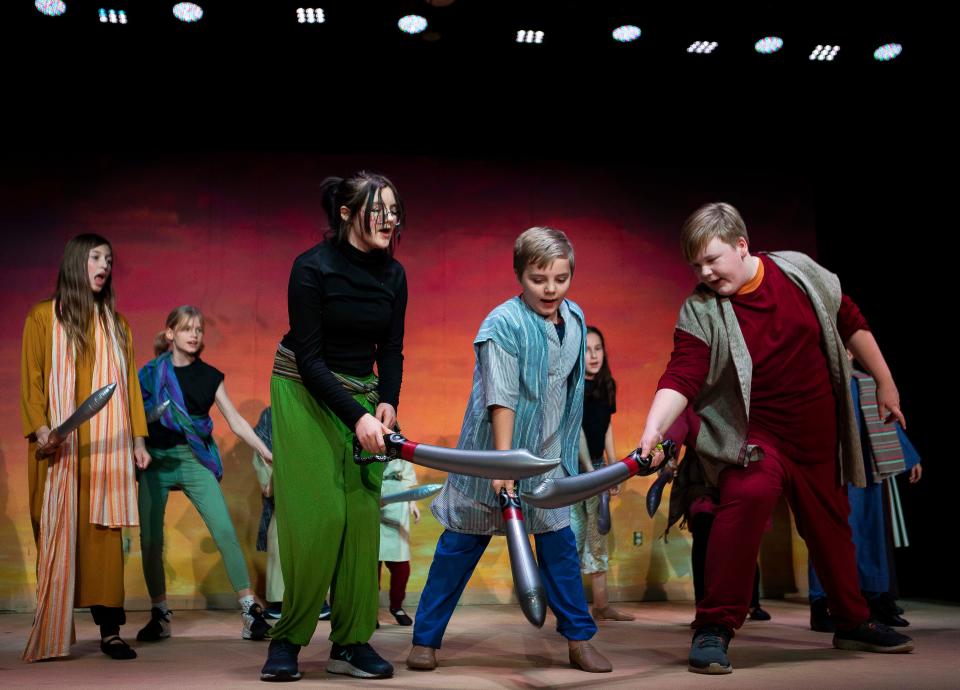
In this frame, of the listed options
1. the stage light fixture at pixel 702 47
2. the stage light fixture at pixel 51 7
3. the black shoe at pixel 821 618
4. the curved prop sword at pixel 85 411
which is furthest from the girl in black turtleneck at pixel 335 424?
the stage light fixture at pixel 702 47

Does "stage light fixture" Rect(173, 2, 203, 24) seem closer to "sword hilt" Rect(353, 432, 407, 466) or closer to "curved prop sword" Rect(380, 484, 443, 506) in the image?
"curved prop sword" Rect(380, 484, 443, 506)

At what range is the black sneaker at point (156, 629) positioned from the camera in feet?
13.2

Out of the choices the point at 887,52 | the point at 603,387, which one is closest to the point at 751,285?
the point at 603,387

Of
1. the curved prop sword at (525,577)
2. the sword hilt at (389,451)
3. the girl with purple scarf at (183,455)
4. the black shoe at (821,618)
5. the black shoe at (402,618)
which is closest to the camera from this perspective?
the curved prop sword at (525,577)

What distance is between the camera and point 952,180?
5434 millimetres

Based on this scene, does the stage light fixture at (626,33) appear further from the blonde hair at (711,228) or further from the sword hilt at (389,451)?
the sword hilt at (389,451)

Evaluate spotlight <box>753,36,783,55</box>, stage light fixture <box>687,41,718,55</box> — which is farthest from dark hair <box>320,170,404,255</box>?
spotlight <box>753,36,783,55</box>

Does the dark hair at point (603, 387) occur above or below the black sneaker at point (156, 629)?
above

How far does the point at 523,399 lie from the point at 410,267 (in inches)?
123

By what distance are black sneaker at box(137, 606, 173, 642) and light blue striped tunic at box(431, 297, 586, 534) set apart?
69.2 inches

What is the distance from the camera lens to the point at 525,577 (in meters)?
2.23

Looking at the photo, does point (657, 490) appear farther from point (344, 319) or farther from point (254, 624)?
point (344, 319)

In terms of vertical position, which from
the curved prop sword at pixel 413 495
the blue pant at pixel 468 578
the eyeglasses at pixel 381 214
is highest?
the eyeglasses at pixel 381 214

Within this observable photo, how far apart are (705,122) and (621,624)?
343 cm
